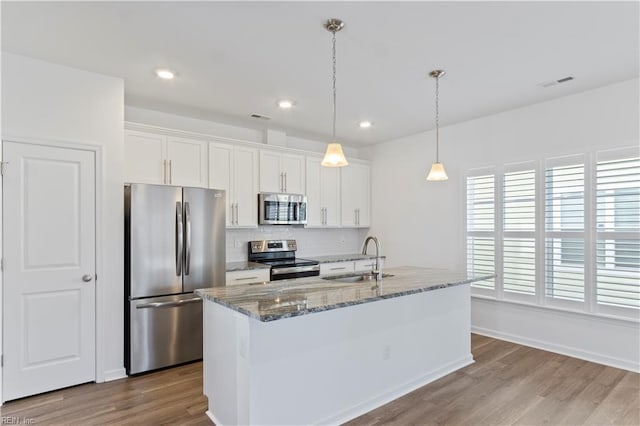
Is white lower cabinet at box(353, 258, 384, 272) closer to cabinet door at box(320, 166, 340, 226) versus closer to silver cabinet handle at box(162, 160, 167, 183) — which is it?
cabinet door at box(320, 166, 340, 226)

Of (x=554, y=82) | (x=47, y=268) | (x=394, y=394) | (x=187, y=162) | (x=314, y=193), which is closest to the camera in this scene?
(x=394, y=394)

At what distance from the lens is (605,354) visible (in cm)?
364

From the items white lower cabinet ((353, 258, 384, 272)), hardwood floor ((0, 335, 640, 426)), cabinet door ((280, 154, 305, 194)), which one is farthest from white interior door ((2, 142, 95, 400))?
white lower cabinet ((353, 258, 384, 272))

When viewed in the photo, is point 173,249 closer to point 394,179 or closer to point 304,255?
point 304,255

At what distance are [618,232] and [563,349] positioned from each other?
4.49 ft

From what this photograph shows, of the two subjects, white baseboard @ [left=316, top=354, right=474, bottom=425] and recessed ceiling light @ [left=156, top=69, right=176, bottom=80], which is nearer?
white baseboard @ [left=316, top=354, right=474, bottom=425]

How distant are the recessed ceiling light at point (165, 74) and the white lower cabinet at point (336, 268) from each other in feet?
9.65

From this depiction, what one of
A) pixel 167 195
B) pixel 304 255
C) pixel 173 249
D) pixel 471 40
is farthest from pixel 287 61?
pixel 304 255

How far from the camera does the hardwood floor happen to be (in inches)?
103

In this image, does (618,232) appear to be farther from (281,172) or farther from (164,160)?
(164,160)

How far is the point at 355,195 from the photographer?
19.5 feet

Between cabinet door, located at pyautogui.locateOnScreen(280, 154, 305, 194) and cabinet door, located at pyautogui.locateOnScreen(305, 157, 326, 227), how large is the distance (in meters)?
0.11

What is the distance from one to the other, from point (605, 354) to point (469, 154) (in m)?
2.64

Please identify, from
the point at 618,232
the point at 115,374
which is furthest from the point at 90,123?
the point at 618,232
